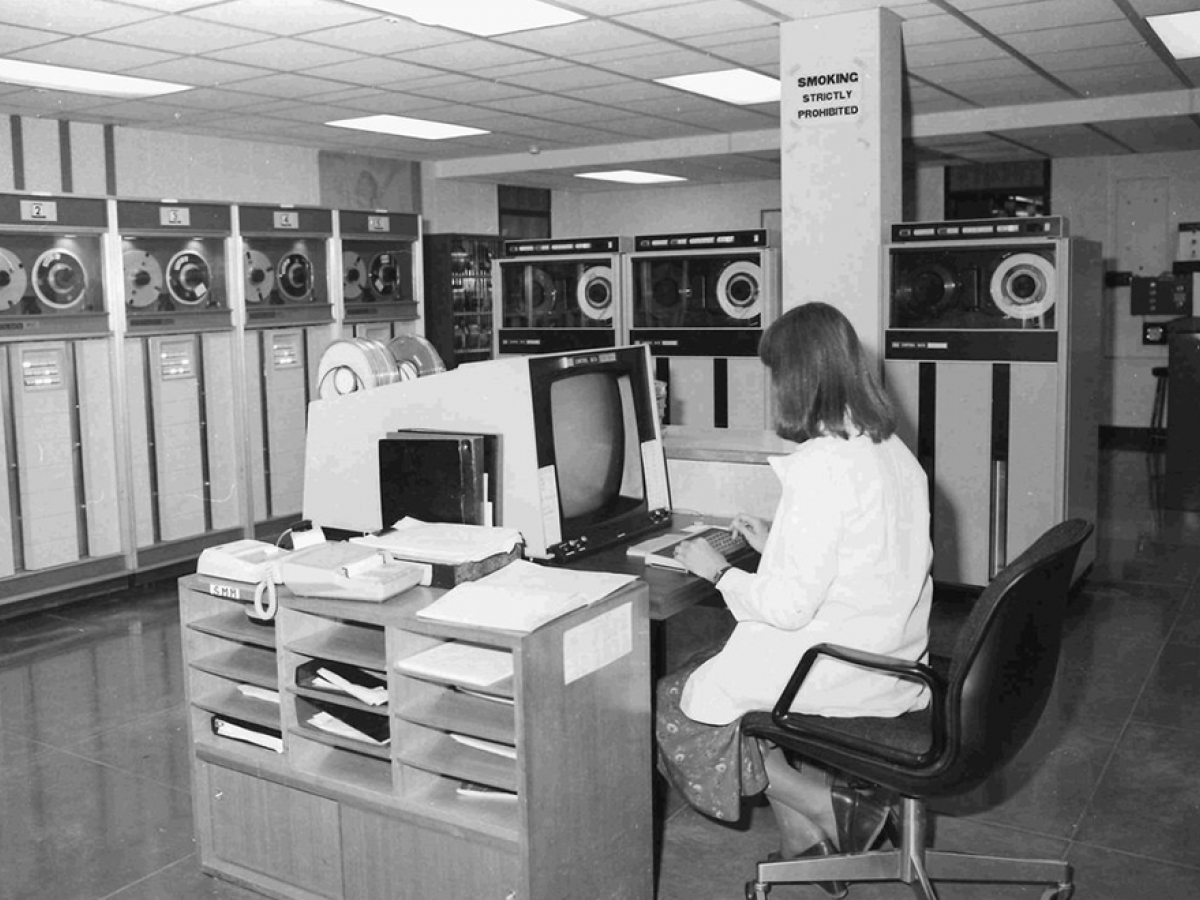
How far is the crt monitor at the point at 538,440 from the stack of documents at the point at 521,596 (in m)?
0.35

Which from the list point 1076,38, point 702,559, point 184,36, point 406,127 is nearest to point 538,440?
point 702,559

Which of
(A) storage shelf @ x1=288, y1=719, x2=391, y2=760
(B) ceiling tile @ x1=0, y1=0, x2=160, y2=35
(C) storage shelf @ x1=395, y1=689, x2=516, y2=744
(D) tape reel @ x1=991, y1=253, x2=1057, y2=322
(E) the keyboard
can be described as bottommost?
(A) storage shelf @ x1=288, y1=719, x2=391, y2=760

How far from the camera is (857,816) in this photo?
2969 mm

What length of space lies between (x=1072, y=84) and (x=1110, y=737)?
15.7ft

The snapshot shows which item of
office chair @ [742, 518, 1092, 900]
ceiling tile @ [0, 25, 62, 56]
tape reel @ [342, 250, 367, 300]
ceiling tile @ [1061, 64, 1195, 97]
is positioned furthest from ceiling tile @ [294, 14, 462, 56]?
ceiling tile @ [1061, 64, 1195, 97]

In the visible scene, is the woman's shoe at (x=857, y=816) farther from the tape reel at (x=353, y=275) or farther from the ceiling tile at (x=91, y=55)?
the tape reel at (x=353, y=275)

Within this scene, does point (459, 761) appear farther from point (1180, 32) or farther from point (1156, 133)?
point (1156, 133)

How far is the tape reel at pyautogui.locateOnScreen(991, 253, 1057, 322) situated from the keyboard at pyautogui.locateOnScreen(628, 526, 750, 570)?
2.85 meters

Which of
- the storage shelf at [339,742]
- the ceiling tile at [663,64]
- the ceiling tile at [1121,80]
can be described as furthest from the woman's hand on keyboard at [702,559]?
the ceiling tile at [1121,80]

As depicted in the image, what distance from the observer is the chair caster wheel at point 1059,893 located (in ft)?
9.56

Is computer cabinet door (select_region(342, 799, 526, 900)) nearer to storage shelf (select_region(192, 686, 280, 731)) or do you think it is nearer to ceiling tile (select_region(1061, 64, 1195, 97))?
storage shelf (select_region(192, 686, 280, 731))

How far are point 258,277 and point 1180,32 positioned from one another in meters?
5.37

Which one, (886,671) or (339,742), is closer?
(886,671)

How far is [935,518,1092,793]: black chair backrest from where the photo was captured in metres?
2.47
